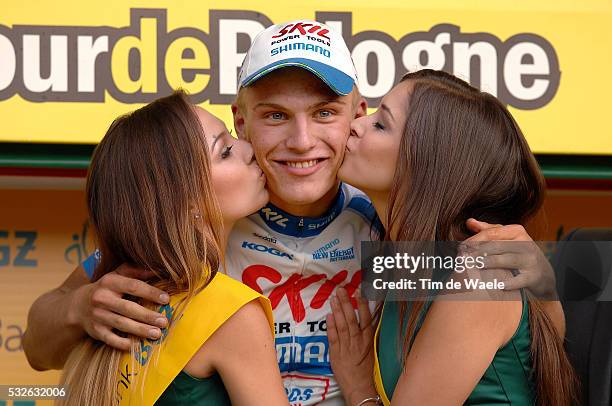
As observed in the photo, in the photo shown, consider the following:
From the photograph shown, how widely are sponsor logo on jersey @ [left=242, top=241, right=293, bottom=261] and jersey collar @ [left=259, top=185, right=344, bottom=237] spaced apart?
0.06 metres

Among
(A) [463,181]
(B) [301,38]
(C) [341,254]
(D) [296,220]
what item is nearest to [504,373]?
(A) [463,181]

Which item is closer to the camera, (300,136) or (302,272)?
(300,136)

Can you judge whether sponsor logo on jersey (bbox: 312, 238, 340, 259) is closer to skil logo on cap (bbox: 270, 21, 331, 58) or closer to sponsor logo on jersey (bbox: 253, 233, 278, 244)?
sponsor logo on jersey (bbox: 253, 233, 278, 244)

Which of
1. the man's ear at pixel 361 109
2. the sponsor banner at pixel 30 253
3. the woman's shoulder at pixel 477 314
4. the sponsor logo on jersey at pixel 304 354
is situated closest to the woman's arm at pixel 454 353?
the woman's shoulder at pixel 477 314

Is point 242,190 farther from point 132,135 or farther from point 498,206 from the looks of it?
point 498,206

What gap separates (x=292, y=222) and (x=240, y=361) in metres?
0.59

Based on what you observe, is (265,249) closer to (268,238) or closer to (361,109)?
(268,238)

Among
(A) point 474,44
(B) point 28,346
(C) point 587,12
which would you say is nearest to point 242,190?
(B) point 28,346

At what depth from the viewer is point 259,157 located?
7.32 feet

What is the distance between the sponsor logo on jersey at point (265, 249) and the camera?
2281 mm

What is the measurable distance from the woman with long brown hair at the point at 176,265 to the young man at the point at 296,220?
151 millimetres

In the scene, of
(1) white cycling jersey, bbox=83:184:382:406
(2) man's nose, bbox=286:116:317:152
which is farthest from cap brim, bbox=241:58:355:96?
(1) white cycling jersey, bbox=83:184:382:406

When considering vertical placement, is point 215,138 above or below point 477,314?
above

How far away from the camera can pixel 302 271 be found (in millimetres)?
2273
